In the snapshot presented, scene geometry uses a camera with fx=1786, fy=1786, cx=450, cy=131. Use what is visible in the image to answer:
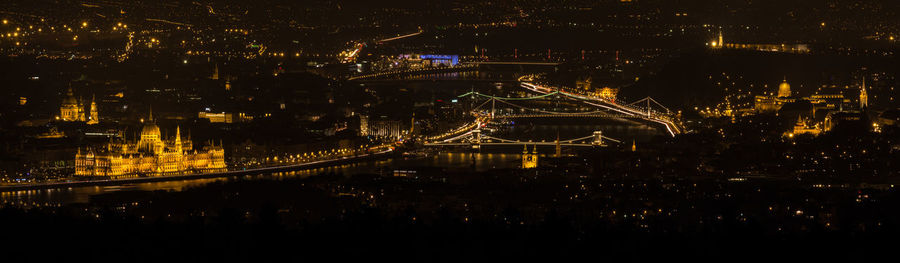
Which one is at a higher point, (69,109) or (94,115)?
(69,109)

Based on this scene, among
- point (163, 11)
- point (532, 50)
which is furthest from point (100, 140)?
point (532, 50)

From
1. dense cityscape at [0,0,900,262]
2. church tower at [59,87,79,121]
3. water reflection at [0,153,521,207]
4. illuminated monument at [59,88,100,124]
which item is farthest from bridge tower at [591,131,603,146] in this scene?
church tower at [59,87,79,121]

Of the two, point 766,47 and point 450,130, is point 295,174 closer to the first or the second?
point 450,130

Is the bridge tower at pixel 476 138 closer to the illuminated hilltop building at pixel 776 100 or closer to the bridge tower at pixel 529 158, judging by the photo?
the bridge tower at pixel 529 158

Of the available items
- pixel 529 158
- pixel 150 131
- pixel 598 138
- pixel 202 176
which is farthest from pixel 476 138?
pixel 202 176

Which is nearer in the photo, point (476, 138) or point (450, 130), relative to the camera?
point (476, 138)

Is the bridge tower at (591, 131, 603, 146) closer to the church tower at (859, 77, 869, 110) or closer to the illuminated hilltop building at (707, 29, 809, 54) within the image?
the church tower at (859, 77, 869, 110)

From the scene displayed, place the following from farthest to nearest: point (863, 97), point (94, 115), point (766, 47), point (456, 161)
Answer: point (766, 47) → point (94, 115) → point (863, 97) → point (456, 161)
